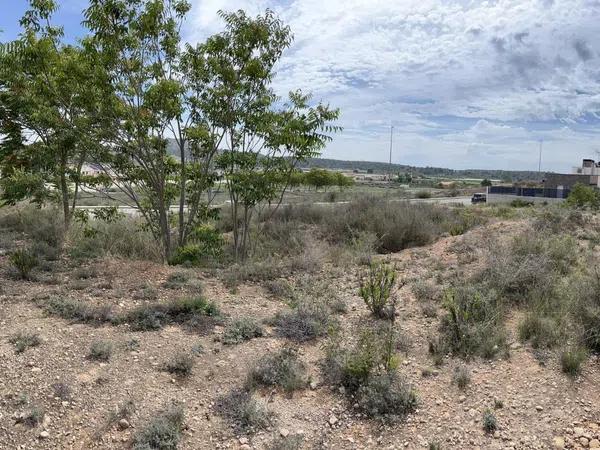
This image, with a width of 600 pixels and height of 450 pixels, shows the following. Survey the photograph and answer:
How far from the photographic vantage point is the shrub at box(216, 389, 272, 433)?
3547 millimetres

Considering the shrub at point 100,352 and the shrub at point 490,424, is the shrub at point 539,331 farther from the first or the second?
the shrub at point 100,352

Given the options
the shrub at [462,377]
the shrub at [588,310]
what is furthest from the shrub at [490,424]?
the shrub at [588,310]

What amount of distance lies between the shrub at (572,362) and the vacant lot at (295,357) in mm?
11

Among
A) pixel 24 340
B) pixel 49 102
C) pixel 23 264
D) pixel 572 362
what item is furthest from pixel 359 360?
pixel 49 102

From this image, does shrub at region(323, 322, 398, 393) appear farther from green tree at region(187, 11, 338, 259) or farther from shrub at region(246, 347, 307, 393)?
green tree at region(187, 11, 338, 259)

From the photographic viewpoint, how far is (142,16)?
6582 mm

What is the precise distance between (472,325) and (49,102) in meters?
6.98

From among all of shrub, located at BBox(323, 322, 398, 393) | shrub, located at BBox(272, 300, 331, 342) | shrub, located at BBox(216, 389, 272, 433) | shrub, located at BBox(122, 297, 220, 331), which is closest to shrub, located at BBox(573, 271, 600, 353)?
shrub, located at BBox(323, 322, 398, 393)

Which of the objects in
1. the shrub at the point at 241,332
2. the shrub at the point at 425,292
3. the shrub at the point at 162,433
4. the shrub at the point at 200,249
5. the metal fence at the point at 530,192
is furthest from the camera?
the metal fence at the point at 530,192

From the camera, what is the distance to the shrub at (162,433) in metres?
3.28

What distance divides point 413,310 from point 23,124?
29.2ft

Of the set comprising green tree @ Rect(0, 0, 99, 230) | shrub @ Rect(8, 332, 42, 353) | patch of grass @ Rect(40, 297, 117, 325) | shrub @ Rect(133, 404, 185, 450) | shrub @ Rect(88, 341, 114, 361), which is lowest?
shrub @ Rect(133, 404, 185, 450)

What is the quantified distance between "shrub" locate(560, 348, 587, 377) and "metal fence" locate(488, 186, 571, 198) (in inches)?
1742

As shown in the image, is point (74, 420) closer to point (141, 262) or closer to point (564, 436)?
point (564, 436)
